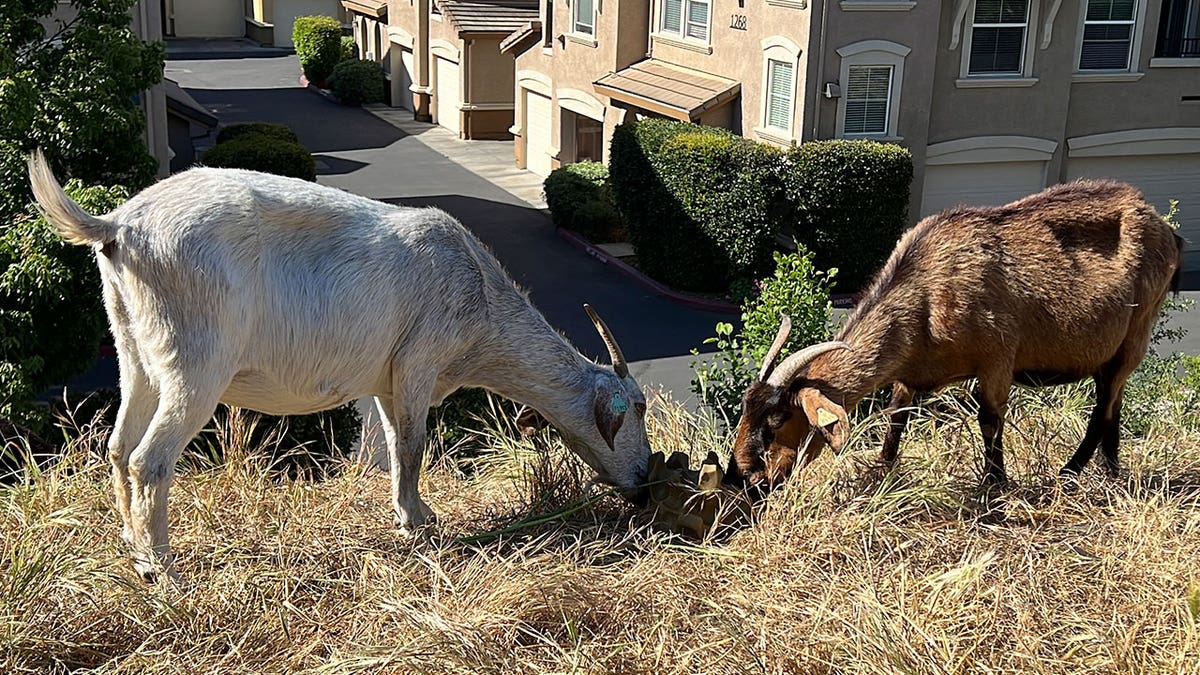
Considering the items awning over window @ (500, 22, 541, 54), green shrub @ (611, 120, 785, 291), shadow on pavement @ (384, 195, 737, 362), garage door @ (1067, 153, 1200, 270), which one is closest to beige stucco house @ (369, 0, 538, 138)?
awning over window @ (500, 22, 541, 54)

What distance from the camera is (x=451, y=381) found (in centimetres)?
680

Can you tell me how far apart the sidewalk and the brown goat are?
20712 mm

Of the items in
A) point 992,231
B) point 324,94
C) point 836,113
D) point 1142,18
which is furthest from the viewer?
point 324,94

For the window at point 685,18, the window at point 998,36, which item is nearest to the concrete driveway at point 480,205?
the window at point 685,18

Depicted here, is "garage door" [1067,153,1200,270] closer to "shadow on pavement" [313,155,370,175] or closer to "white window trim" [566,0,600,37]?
"white window trim" [566,0,600,37]

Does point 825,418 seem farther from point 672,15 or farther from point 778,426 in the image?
point 672,15

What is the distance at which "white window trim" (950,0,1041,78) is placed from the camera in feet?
69.2

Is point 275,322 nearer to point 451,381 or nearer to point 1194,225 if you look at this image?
point 451,381

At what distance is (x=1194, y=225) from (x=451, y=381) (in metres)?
22.2

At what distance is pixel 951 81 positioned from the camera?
70.0ft

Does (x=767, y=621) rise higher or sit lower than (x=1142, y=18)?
lower

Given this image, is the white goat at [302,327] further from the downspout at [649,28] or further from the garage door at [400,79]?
the garage door at [400,79]

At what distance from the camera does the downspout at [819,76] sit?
1975 cm

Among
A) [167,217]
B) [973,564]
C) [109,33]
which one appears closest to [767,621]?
[973,564]
